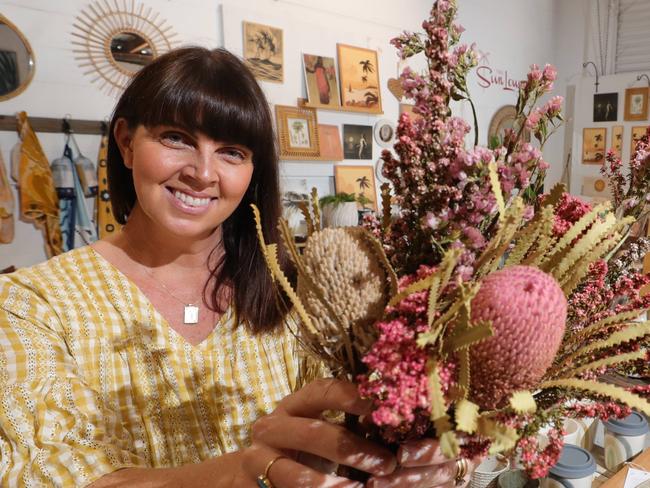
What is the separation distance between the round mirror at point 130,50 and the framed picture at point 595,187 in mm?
3317

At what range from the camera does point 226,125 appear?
89cm

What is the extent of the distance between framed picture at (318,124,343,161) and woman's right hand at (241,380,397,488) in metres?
2.29

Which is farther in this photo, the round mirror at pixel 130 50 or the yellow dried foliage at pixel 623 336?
the round mirror at pixel 130 50

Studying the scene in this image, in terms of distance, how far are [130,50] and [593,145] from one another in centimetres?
340

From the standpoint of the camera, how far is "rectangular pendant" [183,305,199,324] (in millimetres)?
1029

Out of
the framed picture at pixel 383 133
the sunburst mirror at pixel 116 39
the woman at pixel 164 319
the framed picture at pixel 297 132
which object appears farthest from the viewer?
the framed picture at pixel 383 133

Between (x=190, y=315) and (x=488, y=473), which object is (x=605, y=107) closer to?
(x=488, y=473)

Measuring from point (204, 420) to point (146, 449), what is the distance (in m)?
0.12

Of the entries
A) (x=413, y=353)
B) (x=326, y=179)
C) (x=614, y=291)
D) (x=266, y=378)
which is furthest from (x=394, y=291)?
(x=326, y=179)

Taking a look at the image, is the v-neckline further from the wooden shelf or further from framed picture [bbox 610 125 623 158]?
framed picture [bbox 610 125 623 158]

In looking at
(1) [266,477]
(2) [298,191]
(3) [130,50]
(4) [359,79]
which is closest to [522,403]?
(1) [266,477]

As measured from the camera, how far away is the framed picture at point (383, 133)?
9.77ft

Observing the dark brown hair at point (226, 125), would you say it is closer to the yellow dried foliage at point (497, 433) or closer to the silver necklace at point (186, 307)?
the silver necklace at point (186, 307)

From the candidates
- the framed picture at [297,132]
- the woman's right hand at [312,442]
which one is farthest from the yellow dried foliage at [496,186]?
the framed picture at [297,132]
